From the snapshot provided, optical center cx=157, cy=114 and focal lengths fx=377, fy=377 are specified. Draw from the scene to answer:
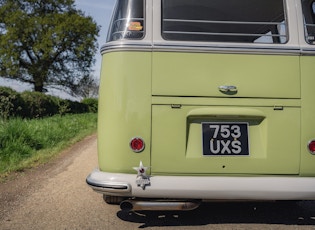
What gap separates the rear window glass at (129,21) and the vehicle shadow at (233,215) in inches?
73.8

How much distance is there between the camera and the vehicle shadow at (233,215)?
3896 millimetres

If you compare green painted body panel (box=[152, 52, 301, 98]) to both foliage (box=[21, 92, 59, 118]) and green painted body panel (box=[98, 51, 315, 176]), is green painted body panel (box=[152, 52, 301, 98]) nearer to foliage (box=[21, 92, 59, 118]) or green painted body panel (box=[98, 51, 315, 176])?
green painted body panel (box=[98, 51, 315, 176])

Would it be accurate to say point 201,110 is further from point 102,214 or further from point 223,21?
point 102,214

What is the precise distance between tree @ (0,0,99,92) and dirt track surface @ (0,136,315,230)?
32.5 metres

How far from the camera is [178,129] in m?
3.41

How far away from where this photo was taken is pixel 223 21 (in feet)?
12.0

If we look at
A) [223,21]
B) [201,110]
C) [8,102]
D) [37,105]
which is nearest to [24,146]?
[8,102]

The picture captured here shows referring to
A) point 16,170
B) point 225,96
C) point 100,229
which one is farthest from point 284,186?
point 16,170

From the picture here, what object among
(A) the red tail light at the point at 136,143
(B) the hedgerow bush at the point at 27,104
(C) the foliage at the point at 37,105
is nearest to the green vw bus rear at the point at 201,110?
(A) the red tail light at the point at 136,143

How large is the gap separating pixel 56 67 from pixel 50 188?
3385cm

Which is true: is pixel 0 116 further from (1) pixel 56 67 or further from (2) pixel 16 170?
(1) pixel 56 67

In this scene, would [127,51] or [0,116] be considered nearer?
[127,51]

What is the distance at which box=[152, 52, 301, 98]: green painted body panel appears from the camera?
343cm

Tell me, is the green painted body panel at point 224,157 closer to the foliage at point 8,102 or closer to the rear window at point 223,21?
the rear window at point 223,21
